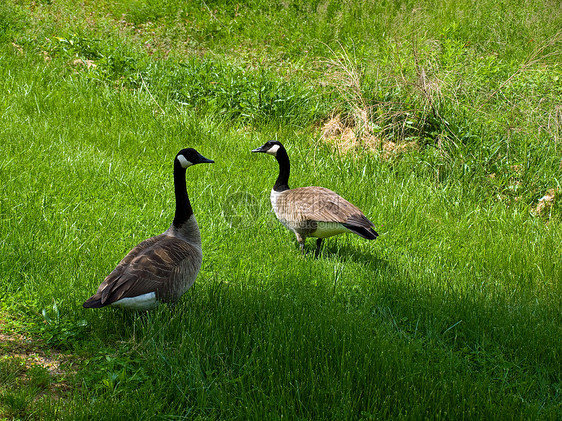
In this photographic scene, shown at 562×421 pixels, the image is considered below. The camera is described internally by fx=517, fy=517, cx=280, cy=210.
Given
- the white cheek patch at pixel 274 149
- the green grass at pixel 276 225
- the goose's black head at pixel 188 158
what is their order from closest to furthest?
the green grass at pixel 276 225, the goose's black head at pixel 188 158, the white cheek patch at pixel 274 149

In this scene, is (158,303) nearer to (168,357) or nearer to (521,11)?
(168,357)

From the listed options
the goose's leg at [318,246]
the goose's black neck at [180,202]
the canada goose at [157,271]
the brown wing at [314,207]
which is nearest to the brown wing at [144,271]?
the canada goose at [157,271]

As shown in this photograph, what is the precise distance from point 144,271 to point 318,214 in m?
2.17

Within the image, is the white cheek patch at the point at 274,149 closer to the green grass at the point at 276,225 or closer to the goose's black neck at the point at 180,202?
the green grass at the point at 276,225

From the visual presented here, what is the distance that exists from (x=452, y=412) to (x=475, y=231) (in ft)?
11.4

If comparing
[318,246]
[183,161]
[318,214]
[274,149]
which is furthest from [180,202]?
[274,149]

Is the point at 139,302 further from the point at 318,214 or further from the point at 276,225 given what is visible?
the point at 276,225

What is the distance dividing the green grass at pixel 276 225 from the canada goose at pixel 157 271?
0.23 metres

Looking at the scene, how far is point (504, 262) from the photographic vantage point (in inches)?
221

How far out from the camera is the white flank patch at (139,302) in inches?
147

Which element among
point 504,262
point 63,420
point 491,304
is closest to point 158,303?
point 63,420

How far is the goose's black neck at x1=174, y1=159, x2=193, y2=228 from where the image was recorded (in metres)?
4.65

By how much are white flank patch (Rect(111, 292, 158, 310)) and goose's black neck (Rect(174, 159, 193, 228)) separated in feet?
3.03

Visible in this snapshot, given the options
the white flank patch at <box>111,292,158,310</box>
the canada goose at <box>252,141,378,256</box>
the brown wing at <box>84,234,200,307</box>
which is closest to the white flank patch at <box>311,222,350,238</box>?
the canada goose at <box>252,141,378,256</box>
